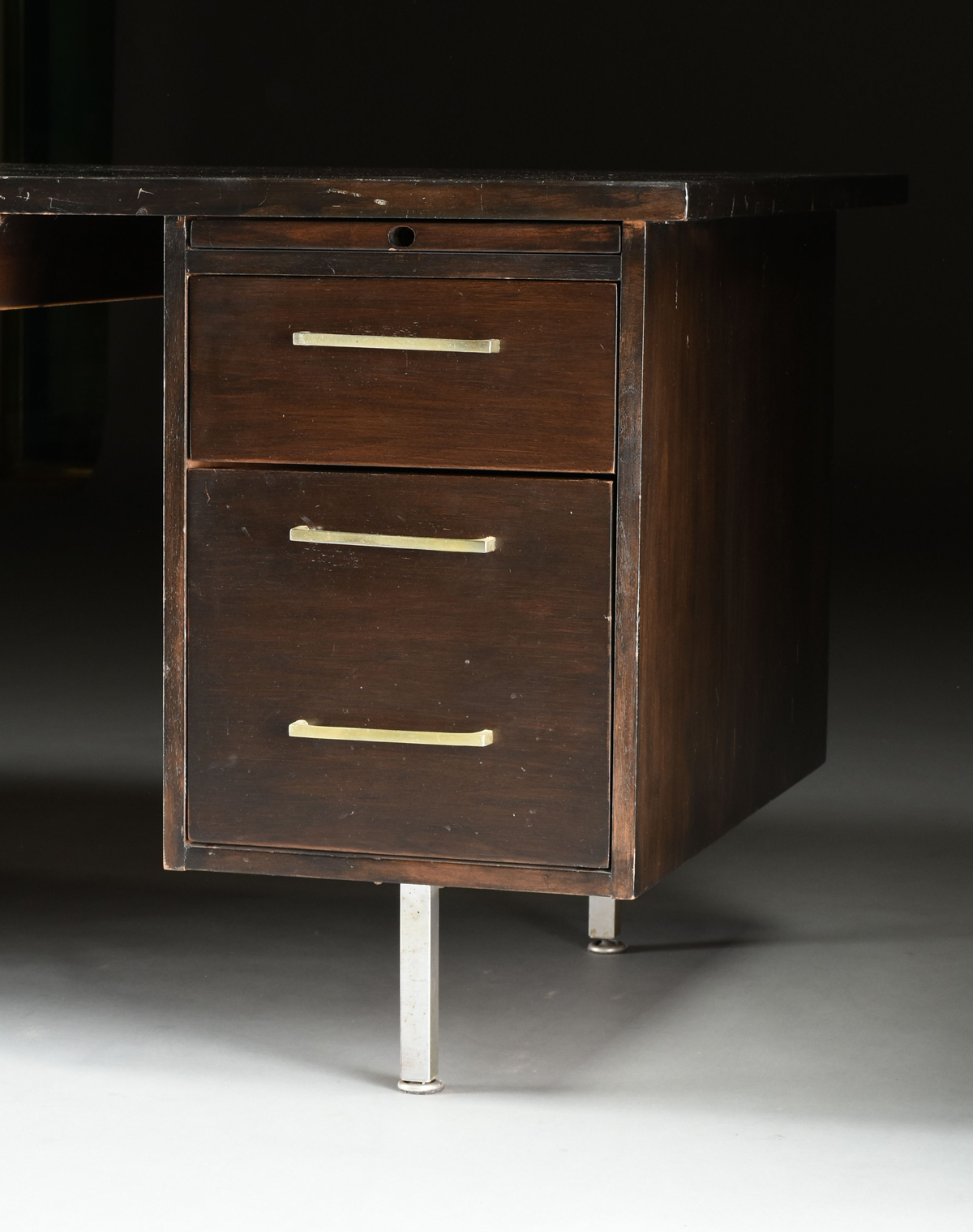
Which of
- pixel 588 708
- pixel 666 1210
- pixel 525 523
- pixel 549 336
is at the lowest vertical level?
pixel 666 1210

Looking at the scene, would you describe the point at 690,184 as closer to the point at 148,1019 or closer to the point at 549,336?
the point at 549,336

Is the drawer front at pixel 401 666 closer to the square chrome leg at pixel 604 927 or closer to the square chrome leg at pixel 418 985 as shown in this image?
the square chrome leg at pixel 418 985

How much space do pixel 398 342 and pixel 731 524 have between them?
1.49 ft

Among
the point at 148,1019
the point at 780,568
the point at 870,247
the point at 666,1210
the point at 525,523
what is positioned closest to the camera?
the point at 666,1210

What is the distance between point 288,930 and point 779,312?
0.93 m

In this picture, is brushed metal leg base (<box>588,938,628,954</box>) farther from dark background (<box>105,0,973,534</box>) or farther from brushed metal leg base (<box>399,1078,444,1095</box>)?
dark background (<box>105,0,973,534</box>)

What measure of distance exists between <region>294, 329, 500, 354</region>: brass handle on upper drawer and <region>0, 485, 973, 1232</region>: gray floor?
0.71 metres

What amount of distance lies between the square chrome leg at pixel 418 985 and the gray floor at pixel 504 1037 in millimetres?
33

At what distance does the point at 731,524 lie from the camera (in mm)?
2338

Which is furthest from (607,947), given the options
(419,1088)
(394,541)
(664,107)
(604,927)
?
(664,107)

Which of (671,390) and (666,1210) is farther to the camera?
(671,390)

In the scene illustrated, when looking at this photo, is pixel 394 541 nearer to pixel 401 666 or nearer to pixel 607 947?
pixel 401 666

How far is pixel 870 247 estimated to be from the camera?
7438 millimetres

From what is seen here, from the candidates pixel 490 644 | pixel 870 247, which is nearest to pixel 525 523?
pixel 490 644
